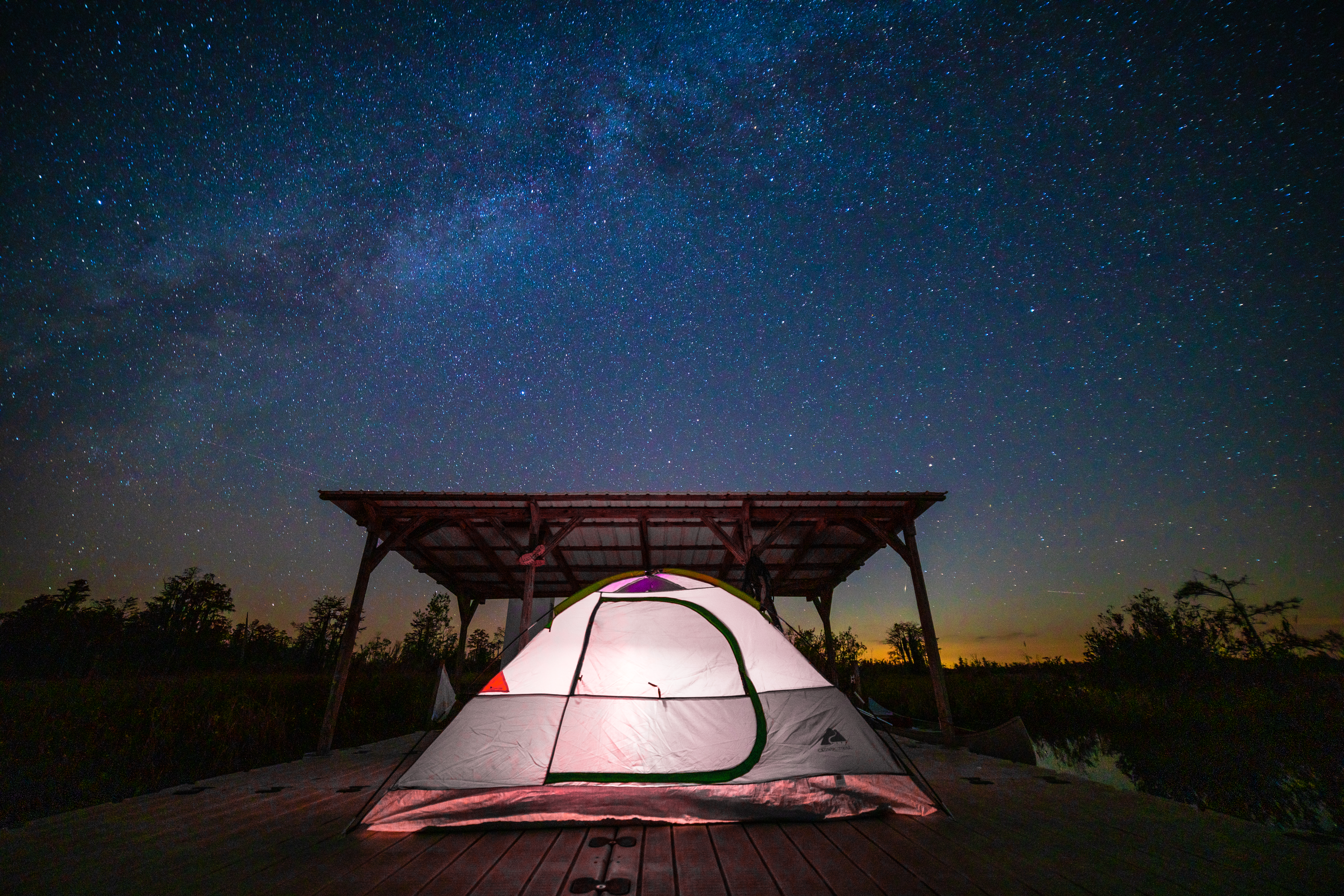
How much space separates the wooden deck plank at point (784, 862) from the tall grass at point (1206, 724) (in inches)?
218

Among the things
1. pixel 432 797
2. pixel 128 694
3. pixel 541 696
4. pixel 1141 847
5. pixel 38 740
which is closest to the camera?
pixel 1141 847

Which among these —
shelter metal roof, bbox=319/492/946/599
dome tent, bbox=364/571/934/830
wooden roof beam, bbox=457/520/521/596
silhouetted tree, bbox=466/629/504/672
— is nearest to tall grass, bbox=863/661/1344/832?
shelter metal roof, bbox=319/492/946/599

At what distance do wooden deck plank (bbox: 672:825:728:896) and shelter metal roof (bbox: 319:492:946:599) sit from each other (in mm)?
3522

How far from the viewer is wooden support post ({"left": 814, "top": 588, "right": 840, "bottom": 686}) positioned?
9.80 metres

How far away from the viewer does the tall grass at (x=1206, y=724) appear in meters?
6.02

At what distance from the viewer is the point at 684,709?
3355mm

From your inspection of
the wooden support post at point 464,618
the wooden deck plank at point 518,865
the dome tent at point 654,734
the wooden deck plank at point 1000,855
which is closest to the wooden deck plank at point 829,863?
the dome tent at point 654,734

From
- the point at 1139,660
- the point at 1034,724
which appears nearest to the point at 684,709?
the point at 1034,724

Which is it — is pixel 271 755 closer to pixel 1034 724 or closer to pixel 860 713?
pixel 860 713

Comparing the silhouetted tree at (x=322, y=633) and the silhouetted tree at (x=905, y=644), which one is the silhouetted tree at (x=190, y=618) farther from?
the silhouetted tree at (x=905, y=644)

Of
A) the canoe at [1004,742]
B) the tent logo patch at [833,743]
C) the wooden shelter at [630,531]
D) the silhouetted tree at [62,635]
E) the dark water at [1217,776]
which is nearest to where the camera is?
the tent logo patch at [833,743]

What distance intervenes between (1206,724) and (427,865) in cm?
1587

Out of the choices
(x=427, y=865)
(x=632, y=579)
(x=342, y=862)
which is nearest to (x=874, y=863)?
(x=427, y=865)

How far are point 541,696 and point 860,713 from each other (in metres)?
2.22
